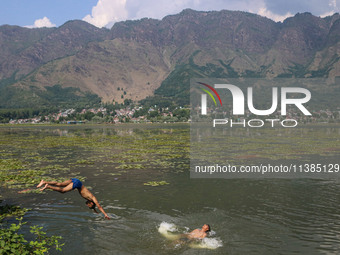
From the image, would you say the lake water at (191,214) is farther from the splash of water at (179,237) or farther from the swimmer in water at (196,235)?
the swimmer in water at (196,235)

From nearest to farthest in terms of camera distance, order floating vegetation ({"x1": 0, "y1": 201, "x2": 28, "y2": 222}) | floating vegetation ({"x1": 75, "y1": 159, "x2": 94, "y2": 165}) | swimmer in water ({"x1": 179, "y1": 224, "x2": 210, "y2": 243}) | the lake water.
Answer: the lake water → swimmer in water ({"x1": 179, "y1": 224, "x2": 210, "y2": 243}) → floating vegetation ({"x1": 0, "y1": 201, "x2": 28, "y2": 222}) → floating vegetation ({"x1": 75, "y1": 159, "x2": 94, "y2": 165})

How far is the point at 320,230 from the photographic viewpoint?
17.6m

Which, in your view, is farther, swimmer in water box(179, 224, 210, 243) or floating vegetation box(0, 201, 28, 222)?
floating vegetation box(0, 201, 28, 222)

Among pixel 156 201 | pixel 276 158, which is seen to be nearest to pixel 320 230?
pixel 156 201

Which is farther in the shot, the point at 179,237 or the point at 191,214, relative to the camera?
the point at 191,214

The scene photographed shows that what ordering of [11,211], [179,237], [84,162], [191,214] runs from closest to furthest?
[179,237] → [11,211] → [191,214] → [84,162]

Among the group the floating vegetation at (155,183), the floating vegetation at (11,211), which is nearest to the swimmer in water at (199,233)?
the floating vegetation at (155,183)

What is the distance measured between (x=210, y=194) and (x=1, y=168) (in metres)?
26.5

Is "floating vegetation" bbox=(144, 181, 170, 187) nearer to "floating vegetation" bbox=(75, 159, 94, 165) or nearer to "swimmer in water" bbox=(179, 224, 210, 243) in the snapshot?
"swimmer in water" bbox=(179, 224, 210, 243)

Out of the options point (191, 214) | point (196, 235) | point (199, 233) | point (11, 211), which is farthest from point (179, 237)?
point (11, 211)

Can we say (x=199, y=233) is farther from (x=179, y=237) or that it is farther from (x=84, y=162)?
(x=84, y=162)

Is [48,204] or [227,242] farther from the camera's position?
[48,204]

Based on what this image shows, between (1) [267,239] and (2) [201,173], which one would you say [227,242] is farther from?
(2) [201,173]

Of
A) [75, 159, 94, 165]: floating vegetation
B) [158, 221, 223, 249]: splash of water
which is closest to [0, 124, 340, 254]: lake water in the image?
[158, 221, 223, 249]: splash of water
